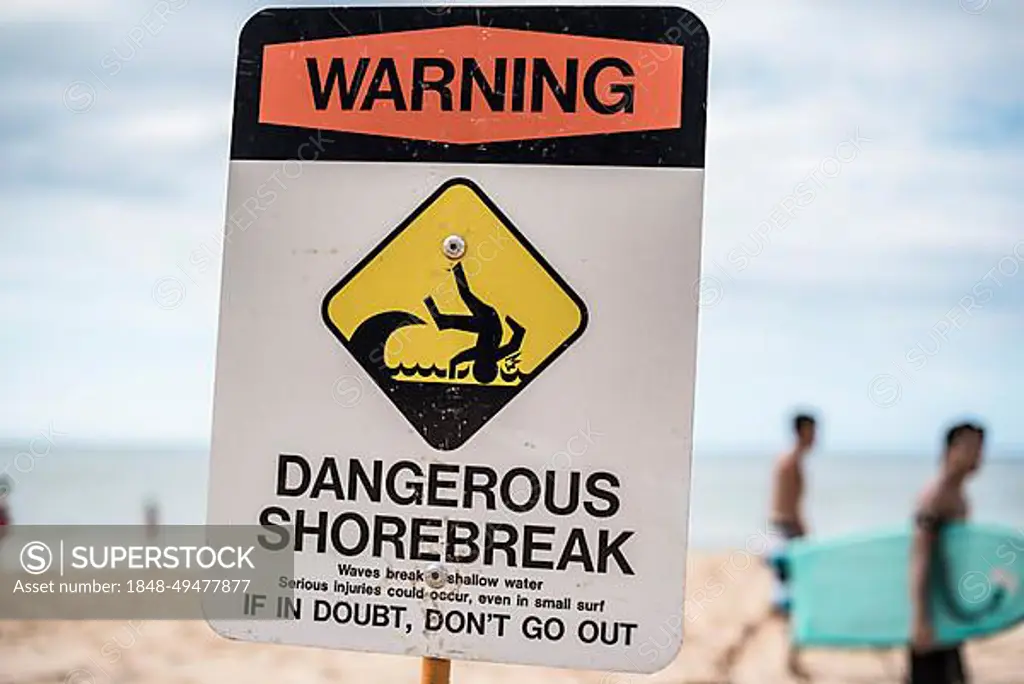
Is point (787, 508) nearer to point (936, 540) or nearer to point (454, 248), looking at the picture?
point (936, 540)

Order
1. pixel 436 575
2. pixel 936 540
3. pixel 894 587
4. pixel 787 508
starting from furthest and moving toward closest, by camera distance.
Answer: pixel 787 508 < pixel 894 587 < pixel 936 540 < pixel 436 575

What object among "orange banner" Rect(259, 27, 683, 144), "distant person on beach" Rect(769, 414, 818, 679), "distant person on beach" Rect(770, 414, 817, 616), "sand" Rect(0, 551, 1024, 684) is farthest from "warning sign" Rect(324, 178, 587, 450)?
"distant person on beach" Rect(770, 414, 817, 616)

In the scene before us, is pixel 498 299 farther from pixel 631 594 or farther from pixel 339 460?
pixel 631 594

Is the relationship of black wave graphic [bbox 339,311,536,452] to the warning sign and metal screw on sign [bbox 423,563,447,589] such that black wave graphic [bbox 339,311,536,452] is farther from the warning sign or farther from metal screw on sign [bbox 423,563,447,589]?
metal screw on sign [bbox 423,563,447,589]

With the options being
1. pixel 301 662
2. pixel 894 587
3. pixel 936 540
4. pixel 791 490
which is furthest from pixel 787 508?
pixel 301 662

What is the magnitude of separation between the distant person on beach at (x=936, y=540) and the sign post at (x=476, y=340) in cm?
448

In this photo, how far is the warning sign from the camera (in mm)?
1421

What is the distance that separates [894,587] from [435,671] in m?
5.68

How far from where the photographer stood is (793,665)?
7406 mm

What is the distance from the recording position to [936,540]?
213 inches

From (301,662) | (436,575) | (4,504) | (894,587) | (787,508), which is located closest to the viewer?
(436,575)

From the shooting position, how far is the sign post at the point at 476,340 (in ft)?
4.58

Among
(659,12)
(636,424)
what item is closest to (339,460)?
(636,424)

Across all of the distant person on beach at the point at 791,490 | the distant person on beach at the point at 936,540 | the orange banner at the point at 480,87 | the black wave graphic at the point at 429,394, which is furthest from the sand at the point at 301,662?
the orange banner at the point at 480,87
